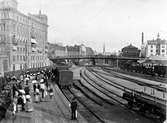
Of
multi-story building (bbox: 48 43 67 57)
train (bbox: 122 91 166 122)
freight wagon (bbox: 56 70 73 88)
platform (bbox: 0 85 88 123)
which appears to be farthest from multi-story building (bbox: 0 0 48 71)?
Result: multi-story building (bbox: 48 43 67 57)

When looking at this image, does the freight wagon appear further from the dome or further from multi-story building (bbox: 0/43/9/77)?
the dome

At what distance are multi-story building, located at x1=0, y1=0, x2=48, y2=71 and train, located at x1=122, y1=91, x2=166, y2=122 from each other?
1349 inches

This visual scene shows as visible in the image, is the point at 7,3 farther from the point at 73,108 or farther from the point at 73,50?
the point at 73,50

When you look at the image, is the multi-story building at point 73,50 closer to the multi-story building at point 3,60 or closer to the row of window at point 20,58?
the row of window at point 20,58

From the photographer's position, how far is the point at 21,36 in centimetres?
5225

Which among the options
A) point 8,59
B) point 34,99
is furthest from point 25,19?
point 34,99

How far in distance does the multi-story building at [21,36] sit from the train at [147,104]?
3425 cm

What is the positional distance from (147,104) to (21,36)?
146 ft

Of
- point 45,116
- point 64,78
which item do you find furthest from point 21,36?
point 45,116

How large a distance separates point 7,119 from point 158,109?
880 centimetres

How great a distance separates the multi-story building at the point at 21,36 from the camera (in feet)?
150

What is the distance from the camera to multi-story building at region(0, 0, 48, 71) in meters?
45.7

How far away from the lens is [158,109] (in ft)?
40.9

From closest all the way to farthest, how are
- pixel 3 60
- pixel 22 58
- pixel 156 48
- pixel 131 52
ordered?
1. pixel 3 60
2. pixel 22 58
3. pixel 156 48
4. pixel 131 52
